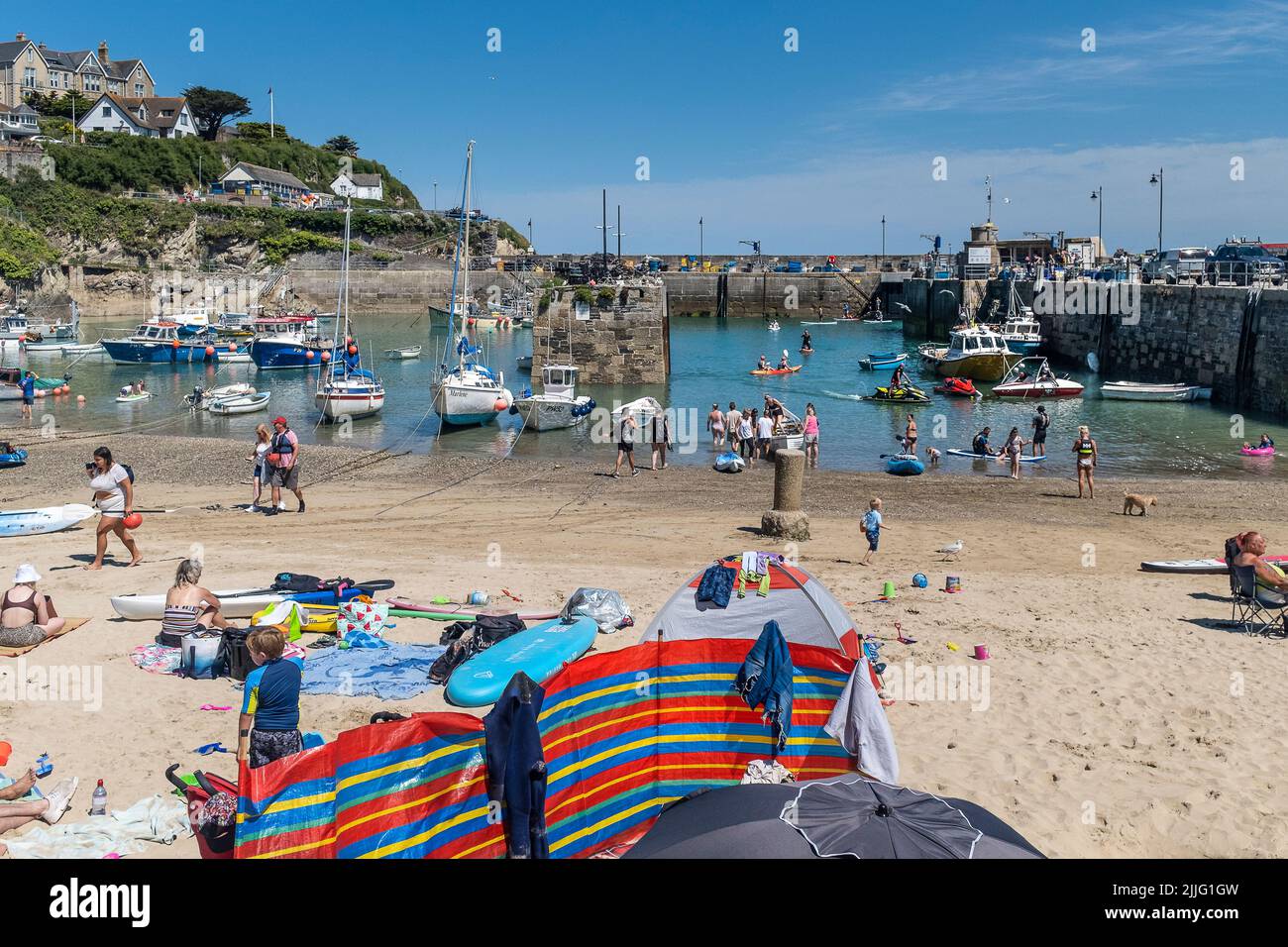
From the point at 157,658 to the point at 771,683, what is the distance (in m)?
5.21

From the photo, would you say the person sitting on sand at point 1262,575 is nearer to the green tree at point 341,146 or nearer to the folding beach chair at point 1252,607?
the folding beach chair at point 1252,607

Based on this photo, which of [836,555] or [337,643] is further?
[836,555]

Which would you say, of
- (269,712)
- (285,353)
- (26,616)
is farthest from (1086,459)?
(285,353)

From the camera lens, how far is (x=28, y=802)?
6.47 meters

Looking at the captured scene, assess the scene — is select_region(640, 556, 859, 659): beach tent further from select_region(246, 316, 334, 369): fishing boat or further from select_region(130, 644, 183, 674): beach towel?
select_region(246, 316, 334, 369): fishing boat

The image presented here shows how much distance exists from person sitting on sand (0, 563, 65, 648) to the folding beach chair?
→ 1082 centimetres

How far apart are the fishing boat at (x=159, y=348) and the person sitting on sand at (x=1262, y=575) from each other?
41744mm

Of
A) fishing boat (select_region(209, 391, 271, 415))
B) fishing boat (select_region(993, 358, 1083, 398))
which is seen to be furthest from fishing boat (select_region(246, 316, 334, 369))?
fishing boat (select_region(993, 358, 1083, 398))

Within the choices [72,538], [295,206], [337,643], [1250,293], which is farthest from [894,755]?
[295,206]

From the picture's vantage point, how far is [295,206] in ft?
296

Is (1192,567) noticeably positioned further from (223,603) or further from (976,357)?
(976,357)

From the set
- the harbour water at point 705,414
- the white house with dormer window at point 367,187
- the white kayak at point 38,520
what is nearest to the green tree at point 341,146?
the white house with dormer window at point 367,187

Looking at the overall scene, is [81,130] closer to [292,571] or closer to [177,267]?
[177,267]
